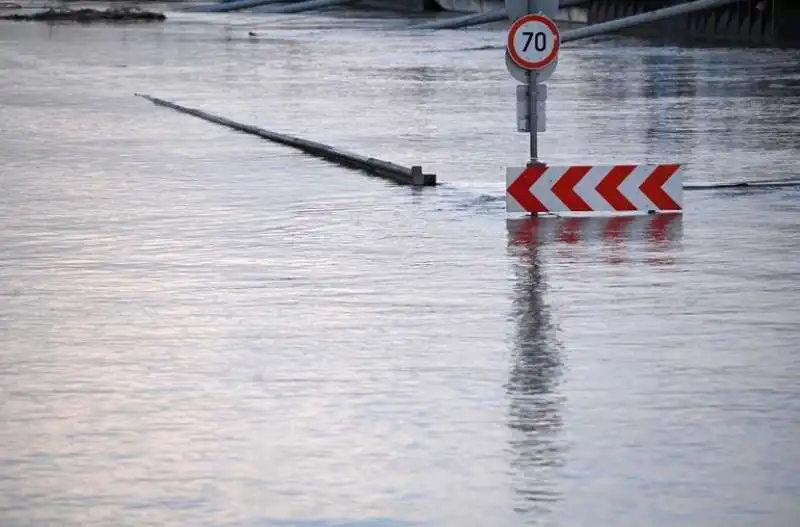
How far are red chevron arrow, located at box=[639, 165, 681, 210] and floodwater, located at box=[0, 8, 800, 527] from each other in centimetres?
41

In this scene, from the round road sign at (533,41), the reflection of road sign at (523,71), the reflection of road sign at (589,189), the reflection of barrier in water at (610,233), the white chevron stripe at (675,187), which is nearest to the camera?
the reflection of barrier in water at (610,233)

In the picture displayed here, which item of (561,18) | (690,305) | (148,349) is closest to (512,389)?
(148,349)

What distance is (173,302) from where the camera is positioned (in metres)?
13.9

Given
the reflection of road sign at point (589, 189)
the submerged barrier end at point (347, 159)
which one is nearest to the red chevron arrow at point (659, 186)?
the reflection of road sign at point (589, 189)

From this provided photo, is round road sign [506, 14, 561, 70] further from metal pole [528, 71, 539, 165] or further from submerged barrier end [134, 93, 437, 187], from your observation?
submerged barrier end [134, 93, 437, 187]

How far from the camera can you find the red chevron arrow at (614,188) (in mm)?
18594

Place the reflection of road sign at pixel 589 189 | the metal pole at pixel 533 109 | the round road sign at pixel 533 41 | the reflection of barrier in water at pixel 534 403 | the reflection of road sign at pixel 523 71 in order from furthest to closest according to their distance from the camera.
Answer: the metal pole at pixel 533 109, the reflection of road sign at pixel 523 71, the round road sign at pixel 533 41, the reflection of road sign at pixel 589 189, the reflection of barrier in water at pixel 534 403

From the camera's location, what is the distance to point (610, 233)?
17.5m

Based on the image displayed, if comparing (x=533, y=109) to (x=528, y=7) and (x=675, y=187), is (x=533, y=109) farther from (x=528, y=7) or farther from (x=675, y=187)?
(x=675, y=187)

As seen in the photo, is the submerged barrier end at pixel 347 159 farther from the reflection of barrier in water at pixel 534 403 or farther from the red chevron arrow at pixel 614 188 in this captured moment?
the reflection of barrier in water at pixel 534 403

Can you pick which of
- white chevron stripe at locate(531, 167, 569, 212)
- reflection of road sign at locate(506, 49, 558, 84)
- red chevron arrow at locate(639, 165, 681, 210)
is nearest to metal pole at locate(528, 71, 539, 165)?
reflection of road sign at locate(506, 49, 558, 84)

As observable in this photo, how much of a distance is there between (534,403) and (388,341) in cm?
201

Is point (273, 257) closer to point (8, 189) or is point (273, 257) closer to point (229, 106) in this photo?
point (8, 189)

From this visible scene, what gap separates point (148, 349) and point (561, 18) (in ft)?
242
